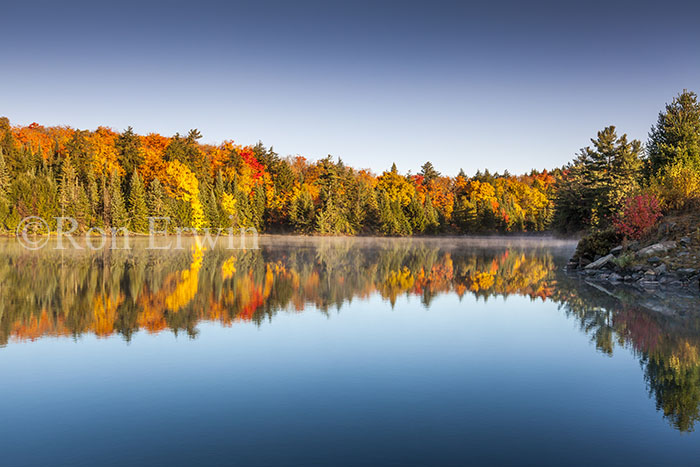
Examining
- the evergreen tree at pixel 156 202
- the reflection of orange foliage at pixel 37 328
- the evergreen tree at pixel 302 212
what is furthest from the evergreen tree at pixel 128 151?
the reflection of orange foliage at pixel 37 328

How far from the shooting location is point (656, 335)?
1057cm

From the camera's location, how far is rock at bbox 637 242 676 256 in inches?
776

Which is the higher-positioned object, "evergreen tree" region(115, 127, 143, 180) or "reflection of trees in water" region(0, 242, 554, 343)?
"evergreen tree" region(115, 127, 143, 180)

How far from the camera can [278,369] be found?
8164 mm

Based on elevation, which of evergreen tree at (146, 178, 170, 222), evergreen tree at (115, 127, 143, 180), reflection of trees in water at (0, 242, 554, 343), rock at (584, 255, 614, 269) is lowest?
reflection of trees in water at (0, 242, 554, 343)

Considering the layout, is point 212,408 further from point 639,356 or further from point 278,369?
point 639,356

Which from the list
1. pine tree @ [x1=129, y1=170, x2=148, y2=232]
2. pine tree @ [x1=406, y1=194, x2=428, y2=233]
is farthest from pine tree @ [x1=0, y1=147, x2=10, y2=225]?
pine tree @ [x1=406, y1=194, x2=428, y2=233]

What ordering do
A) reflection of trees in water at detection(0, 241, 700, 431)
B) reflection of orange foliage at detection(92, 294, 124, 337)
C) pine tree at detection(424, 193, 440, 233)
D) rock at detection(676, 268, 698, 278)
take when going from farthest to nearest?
pine tree at detection(424, 193, 440, 233), rock at detection(676, 268, 698, 278), reflection of orange foliage at detection(92, 294, 124, 337), reflection of trees in water at detection(0, 241, 700, 431)

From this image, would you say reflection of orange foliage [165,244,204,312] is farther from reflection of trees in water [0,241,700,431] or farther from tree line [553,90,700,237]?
tree line [553,90,700,237]

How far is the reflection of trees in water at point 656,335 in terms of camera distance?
6.88 meters

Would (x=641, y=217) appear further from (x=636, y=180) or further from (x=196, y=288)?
(x=636, y=180)

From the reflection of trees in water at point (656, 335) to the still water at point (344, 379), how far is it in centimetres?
5

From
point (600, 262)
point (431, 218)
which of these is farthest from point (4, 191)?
point (600, 262)

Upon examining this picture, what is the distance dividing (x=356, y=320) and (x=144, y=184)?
6778 cm
